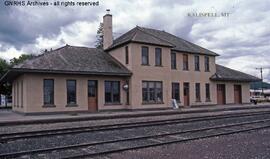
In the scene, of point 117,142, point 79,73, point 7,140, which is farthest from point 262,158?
point 79,73

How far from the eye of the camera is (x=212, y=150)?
30.0ft

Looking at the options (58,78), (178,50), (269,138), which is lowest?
(269,138)

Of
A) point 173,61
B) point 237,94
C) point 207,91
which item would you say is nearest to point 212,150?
point 173,61

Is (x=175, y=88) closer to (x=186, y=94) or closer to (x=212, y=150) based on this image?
(x=186, y=94)

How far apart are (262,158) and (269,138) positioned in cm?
380

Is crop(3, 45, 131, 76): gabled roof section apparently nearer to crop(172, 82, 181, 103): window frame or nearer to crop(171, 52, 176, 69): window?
crop(171, 52, 176, 69): window

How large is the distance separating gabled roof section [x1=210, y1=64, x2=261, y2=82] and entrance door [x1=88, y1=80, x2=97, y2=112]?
14.0 m

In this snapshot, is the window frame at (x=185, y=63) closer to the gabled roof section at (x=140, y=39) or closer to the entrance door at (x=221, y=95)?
the gabled roof section at (x=140, y=39)

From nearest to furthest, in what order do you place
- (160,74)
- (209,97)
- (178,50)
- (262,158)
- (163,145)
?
(262,158)
(163,145)
(160,74)
(178,50)
(209,97)

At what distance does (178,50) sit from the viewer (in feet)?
97.8

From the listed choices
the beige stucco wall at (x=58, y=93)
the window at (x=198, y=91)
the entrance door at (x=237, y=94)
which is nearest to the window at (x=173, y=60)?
the window at (x=198, y=91)

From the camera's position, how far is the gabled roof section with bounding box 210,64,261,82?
33.1 m

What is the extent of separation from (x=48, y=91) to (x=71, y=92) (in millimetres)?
1728

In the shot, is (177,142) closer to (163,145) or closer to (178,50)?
(163,145)
